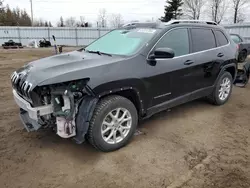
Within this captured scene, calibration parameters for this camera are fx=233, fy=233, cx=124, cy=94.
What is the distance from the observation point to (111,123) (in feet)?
10.8

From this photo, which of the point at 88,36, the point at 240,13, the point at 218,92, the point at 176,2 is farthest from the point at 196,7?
the point at 218,92

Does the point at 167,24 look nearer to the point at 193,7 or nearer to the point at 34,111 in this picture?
the point at 34,111

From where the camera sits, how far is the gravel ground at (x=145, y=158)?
2.76m

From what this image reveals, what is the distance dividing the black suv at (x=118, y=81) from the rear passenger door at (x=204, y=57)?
0.02 metres

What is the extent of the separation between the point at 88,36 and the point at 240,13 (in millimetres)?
36071

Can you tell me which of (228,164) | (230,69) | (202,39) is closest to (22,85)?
(228,164)

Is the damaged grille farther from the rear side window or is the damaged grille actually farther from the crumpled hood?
the rear side window

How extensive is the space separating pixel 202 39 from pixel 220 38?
743 millimetres

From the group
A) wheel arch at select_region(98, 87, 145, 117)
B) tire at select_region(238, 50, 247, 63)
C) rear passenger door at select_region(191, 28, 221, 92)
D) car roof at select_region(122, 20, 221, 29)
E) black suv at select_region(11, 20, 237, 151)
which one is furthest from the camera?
tire at select_region(238, 50, 247, 63)

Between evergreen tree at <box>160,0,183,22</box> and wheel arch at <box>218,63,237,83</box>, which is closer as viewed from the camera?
wheel arch at <box>218,63,237,83</box>

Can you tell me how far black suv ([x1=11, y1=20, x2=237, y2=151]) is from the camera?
295 centimetres

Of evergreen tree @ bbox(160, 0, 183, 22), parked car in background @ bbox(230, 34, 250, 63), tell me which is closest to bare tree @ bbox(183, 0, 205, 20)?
evergreen tree @ bbox(160, 0, 183, 22)

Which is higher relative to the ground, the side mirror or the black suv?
the side mirror

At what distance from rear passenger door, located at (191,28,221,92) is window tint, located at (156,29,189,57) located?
0.70 ft
